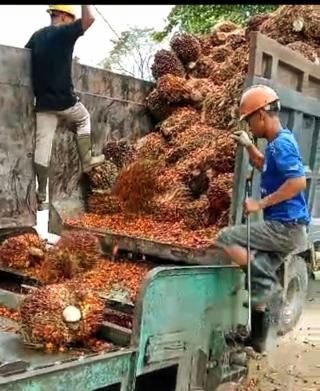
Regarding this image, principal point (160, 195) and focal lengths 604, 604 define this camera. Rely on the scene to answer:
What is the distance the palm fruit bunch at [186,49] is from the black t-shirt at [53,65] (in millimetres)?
1901

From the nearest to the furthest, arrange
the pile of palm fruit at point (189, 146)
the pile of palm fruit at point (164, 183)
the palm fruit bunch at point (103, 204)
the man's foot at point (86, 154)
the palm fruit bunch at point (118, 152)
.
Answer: the pile of palm fruit at point (164, 183) < the pile of palm fruit at point (189, 146) < the palm fruit bunch at point (103, 204) < the man's foot at point (86, 154) < the palm fruit bunch at point (118, 152)

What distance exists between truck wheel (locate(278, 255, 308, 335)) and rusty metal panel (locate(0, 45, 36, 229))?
79.8 inches

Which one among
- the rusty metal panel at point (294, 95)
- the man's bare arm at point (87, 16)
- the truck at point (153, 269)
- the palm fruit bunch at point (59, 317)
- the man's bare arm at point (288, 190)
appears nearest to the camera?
Answer: the truck at point (153, 269)

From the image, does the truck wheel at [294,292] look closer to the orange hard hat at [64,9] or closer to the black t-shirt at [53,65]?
the black t-shirt at [53,65]

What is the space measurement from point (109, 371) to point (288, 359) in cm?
248

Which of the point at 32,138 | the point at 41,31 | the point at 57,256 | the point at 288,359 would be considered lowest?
the point at 288,359

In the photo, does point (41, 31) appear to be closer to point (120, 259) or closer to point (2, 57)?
point (2, 57)

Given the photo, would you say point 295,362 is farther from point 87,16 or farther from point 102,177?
point 87,16

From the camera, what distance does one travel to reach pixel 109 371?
2572 millimetres

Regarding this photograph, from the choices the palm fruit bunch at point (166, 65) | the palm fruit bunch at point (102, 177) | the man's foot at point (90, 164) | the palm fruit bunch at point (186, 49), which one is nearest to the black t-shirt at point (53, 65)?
the man's foot at point (90, 164)

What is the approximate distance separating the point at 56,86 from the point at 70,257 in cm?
158

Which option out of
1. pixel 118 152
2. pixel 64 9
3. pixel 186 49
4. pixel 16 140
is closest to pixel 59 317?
pixel 16 140

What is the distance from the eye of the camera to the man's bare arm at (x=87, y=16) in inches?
195

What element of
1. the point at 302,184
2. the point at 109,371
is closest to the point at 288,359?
the point at 302,184
